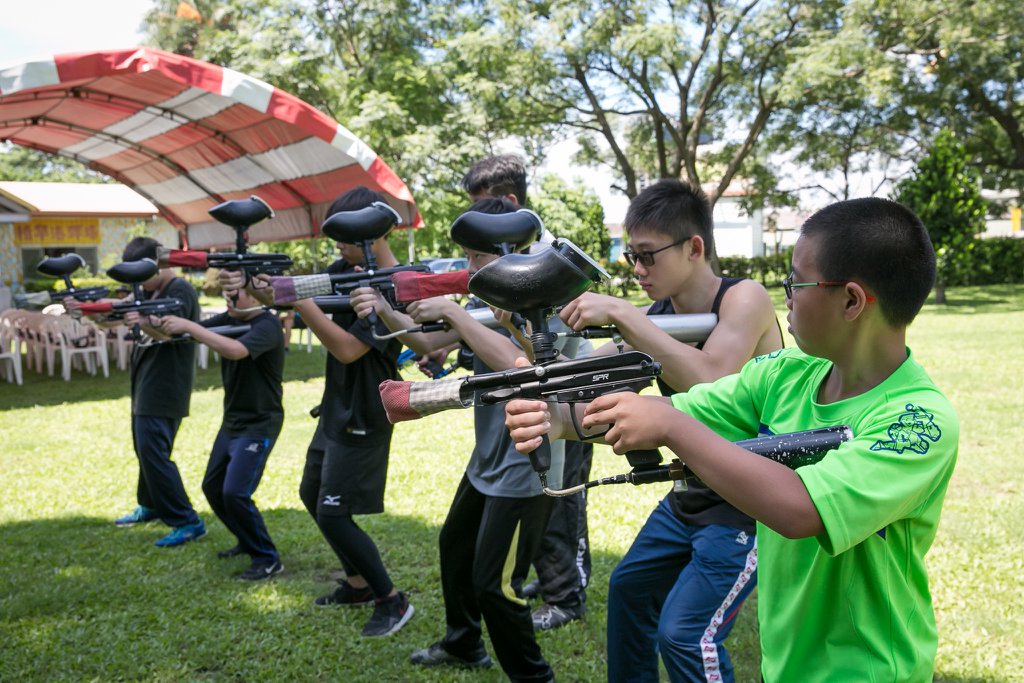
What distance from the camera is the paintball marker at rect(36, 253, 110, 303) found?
7.04 m

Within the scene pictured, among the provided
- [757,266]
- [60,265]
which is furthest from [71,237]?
[757,266]

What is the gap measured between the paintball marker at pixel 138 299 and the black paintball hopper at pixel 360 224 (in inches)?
102

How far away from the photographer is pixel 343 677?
4.36 m

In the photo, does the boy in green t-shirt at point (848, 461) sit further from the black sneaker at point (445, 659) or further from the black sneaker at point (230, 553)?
the black sneaker at point (230, 553)

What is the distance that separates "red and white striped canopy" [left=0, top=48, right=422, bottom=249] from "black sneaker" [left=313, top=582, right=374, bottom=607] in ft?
25.9

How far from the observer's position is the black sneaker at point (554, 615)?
483cm

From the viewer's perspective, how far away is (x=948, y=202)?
23141mm

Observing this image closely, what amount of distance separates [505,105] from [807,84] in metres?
7.80

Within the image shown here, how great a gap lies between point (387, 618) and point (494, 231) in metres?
3.07

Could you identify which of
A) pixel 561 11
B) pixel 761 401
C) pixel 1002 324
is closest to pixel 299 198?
pixel 561 11

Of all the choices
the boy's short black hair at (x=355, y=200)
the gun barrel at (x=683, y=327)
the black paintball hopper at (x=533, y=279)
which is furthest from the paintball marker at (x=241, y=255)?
the black paintball hopper at (x=533, y=279)

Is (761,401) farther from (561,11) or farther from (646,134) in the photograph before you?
(646,134)

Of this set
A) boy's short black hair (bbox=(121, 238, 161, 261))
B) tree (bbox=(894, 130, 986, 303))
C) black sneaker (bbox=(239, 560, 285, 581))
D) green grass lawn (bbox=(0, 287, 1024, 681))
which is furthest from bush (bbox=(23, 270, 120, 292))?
tree (bbox=(894, 130, 986, 303))

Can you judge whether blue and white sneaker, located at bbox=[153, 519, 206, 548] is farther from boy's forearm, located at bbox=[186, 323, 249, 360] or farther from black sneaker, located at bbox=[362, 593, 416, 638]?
black sneaker, located at bbox=[362, 593, 416, 638]
